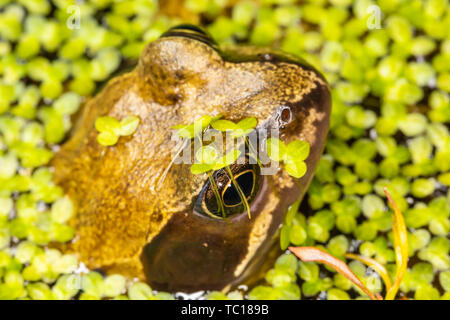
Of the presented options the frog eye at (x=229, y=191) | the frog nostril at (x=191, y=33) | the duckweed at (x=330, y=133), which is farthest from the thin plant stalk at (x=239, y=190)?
the frog nostril at (x=191, y=33)

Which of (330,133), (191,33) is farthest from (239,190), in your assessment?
(330,133)

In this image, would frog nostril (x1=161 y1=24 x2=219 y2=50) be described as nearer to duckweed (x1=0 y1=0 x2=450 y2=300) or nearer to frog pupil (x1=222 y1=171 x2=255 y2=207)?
duckweed (x1=0 y1=0 x2=450 y2=300)

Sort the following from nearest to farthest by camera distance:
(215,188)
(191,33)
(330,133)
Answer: (215,188)
(191,33)
(330,133)

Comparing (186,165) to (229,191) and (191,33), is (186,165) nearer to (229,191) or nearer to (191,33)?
(229,191)

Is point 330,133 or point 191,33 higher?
point 191,33

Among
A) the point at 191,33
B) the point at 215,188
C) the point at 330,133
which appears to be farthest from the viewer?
the point at 330,133

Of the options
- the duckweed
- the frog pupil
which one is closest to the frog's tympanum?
the frog pupil

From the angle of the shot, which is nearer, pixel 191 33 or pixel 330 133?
pixel 191 33
